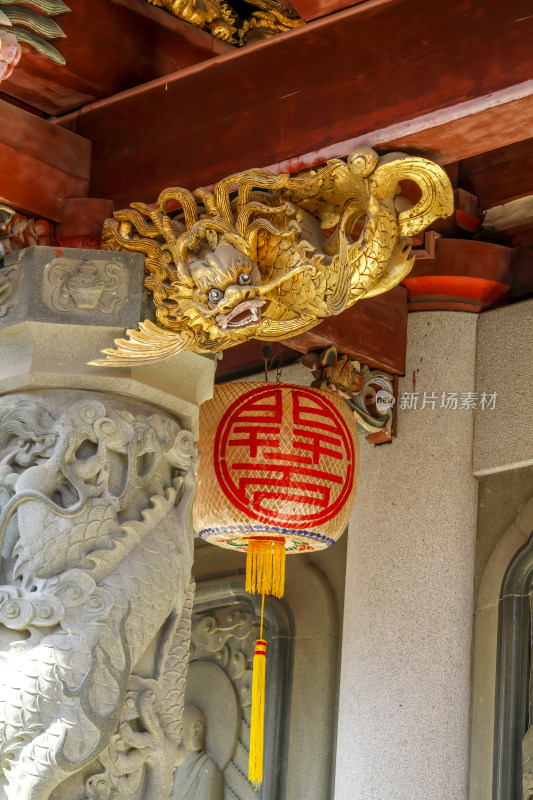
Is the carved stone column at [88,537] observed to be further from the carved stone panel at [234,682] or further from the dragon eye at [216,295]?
the carved stone panel at [234,682]

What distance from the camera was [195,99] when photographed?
4039 millimetres

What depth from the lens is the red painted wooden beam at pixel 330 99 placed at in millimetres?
3510

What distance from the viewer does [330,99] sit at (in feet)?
12.3

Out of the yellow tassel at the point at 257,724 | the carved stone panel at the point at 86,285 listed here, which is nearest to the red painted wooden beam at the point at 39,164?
the carved stone panel at the point at 86,285

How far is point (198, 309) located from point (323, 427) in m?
0.95

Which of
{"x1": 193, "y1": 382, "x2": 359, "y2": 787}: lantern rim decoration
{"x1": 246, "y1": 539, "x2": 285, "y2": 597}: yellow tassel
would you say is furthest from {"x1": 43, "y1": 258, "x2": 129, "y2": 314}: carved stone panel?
{"x1": 246, "y1": 539, "x2": 285, "y2": 597}: yellow tassel

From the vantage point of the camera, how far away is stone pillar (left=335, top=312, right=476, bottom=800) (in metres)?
4.96

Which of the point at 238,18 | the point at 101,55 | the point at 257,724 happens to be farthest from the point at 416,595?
the point at 101,55

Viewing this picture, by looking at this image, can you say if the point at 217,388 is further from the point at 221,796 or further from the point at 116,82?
the point at 221,796

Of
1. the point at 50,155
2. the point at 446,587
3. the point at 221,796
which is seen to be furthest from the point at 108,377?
the point at 221,796

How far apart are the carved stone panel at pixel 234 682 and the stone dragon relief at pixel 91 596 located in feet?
5.06

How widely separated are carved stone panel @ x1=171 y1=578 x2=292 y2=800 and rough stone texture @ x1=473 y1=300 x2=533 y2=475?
36.9 inches

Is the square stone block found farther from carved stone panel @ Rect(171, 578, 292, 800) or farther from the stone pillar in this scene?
carved stone panel @ Rect(171, 578, 292, 800)

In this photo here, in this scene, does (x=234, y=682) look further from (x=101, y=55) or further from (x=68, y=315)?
(x=101, y=55)
